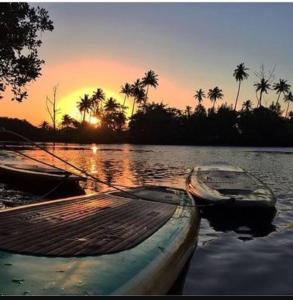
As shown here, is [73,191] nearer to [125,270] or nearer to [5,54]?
[5,54]

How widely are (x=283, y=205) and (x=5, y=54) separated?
13.9m

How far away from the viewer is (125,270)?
5.40 metres

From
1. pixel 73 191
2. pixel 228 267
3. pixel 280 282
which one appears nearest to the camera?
pixel 280 282

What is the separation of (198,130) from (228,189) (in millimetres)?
102563

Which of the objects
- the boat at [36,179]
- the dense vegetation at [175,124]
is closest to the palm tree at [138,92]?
the dense vegetation at [175,124]

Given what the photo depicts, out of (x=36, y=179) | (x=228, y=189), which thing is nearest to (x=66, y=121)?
(x=36, y=179)

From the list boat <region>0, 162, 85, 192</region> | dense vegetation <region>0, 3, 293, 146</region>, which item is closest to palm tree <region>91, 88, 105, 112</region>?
dense vegetation <region>0, 3, 293, 146</region>

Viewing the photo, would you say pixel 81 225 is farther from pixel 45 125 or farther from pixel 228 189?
pixel 45 125

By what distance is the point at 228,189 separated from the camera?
13828 mm

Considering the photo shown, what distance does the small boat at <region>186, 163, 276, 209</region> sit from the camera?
1229cm

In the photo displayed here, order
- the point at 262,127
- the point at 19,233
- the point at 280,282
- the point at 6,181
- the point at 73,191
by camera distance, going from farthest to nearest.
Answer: the point at 262,127 < the point at 6,181 < the point at 73,191 < the point at 280,282 < the point at 19,233

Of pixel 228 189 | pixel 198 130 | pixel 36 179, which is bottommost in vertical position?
pixel 36 179

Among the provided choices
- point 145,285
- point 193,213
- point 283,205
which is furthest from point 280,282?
point 283,205

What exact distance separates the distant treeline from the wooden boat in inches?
3932
